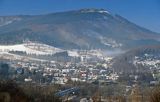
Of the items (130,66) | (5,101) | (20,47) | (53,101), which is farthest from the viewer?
(20,47)

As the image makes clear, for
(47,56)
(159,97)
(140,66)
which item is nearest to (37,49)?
(47,56)

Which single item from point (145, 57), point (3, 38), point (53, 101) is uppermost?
point (3, 38)

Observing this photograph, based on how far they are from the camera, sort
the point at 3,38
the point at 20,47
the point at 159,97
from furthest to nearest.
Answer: the point at 3,38
the point at 20,47
the point at 159,97

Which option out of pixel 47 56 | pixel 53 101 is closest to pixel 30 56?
pixel 47 56

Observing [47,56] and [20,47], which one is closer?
[47,56]

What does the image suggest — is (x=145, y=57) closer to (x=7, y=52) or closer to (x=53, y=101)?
(x=7, y=52)

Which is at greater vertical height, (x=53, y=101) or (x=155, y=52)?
(x=155, y=52)

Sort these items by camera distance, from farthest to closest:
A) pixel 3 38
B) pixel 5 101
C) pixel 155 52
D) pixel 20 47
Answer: pixel 3 38
pixel 20 47
pixel 155 52
pixel 5 101

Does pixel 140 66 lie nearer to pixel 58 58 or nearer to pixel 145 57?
pixel 145 57

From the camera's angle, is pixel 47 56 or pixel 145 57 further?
pixel 47 56
